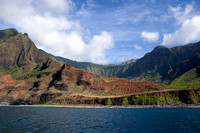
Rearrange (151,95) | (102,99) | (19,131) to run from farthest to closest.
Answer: (102,99)
(151,95)
(19,131)

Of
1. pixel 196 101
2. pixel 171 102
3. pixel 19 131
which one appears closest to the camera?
pixel 19 131

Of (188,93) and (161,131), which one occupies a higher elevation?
(188,93)

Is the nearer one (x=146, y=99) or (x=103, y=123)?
(x=103, y=123)

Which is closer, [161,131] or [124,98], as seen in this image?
[161,131]

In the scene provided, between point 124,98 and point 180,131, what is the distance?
14012 centimetres

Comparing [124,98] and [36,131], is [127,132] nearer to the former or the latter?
[36,131]

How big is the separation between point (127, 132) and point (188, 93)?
140 meters

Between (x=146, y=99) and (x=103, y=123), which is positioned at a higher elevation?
(x=146, y=99)

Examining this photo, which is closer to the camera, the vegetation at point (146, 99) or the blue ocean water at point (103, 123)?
the blue ocean water at point (103, 123)

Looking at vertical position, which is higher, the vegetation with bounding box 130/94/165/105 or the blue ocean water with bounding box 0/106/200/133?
the vegetation with bounding box 130/94/165/105

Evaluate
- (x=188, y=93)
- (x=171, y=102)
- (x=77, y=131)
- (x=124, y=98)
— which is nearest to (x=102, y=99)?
(x=124, y=98)

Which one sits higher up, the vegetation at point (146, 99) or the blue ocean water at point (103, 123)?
the vegetation at point (146, 99)

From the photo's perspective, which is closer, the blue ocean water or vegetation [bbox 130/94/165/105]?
the blue ocean water

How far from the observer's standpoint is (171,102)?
168 m
